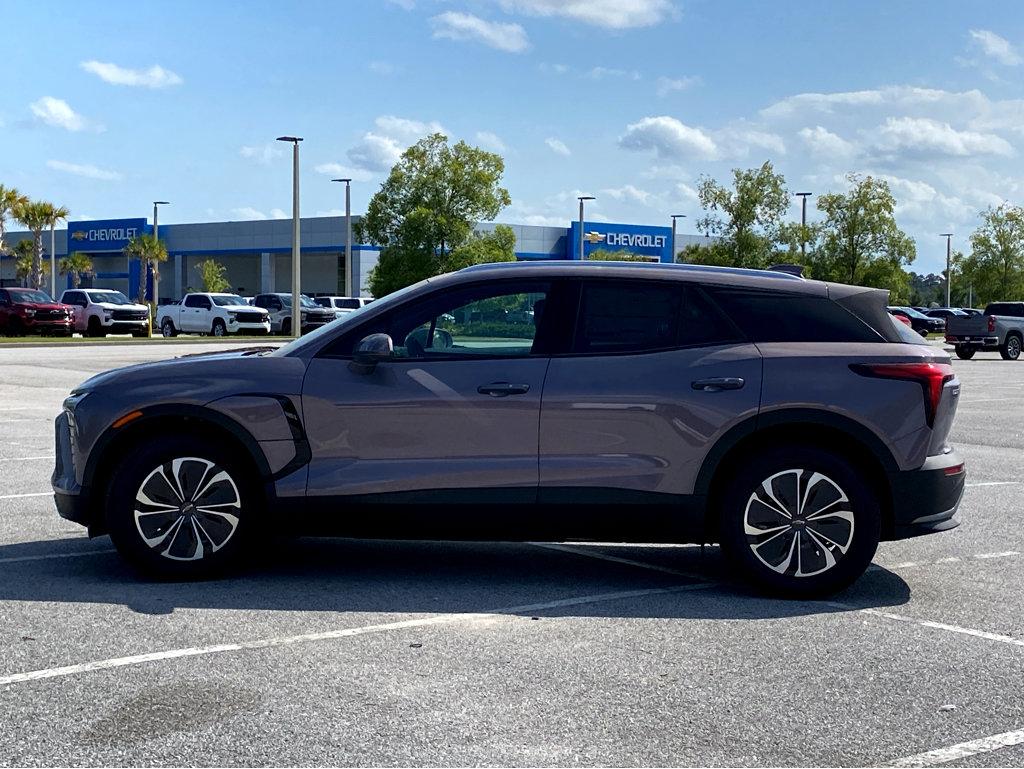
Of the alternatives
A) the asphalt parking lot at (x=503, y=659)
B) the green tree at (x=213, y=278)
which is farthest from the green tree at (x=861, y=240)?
the asphalt parking lot at (x=503, y=659)

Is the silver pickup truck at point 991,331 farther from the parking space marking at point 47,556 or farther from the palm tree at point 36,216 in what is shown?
the palm tree at point 36,216

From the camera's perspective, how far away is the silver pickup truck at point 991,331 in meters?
39.8

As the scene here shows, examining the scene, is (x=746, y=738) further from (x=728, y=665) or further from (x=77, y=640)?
(x=77, y=640)

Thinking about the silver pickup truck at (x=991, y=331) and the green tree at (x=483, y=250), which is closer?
the silver pickup truck at (x=991, y=331)

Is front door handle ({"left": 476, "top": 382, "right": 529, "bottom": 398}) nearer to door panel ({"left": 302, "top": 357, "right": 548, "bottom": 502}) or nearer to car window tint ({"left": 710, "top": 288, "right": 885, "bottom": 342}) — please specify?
door panel ({"left": 302, "top": 357, "right": 548, "bottom": 502})

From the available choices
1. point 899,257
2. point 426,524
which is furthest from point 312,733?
point 899,257

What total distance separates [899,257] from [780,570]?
5899 cm

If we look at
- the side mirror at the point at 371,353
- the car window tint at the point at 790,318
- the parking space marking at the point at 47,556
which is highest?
the car window tint at the point at 790,318

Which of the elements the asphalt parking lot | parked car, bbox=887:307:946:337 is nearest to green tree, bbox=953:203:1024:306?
parked car, bbox=887:307:946:337

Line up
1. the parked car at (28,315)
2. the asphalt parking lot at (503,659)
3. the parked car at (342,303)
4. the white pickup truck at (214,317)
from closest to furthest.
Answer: the asphalt parking lot at (503,659) → the parked car at (28,315) → the white pickup truck at (214,317) → the parked car at (342,303)

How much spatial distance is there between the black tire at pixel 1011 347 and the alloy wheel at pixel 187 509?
37.5 meters

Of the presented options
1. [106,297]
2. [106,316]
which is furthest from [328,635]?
[106,297]

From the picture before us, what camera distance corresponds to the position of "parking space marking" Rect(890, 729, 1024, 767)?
14.0 feet

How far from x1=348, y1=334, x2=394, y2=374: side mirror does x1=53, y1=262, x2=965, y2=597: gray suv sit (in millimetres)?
11
